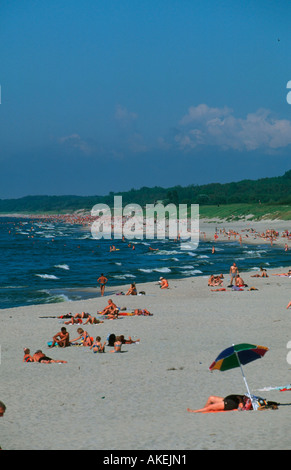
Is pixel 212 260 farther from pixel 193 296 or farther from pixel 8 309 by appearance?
pixel 8 309

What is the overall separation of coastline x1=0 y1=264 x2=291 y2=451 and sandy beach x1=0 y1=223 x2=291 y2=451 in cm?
2

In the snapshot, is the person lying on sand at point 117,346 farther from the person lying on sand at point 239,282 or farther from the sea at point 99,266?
the person lying on sand at point 239,282

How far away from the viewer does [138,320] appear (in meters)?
21.9

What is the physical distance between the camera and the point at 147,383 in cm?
1323

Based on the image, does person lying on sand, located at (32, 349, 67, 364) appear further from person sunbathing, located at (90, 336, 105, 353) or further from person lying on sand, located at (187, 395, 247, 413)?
person lying on sand, located at (187, 395, 247, 413)

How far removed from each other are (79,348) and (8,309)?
31.3 ft

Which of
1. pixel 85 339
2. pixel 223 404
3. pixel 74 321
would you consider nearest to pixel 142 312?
pixel 74 321

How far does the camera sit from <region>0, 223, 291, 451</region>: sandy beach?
31.6 ft

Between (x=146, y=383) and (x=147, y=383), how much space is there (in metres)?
0.02

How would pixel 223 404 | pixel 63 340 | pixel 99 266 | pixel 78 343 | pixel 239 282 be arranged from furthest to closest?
pixel 99 266
pixel 239 282
pixel 78 343
pixel 63 340
pixel 223 404

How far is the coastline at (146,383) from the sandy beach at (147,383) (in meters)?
0.02

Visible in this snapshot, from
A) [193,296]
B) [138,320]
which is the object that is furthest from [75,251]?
[138,320]

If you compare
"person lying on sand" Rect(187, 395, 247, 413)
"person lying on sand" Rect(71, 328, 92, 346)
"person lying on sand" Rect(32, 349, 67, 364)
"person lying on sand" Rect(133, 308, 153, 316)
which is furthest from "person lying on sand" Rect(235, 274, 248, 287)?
"person lying on sand" Rect(187, 395, 247, 413)

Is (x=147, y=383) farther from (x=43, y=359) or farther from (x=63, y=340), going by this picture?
(x=63, y=340)
